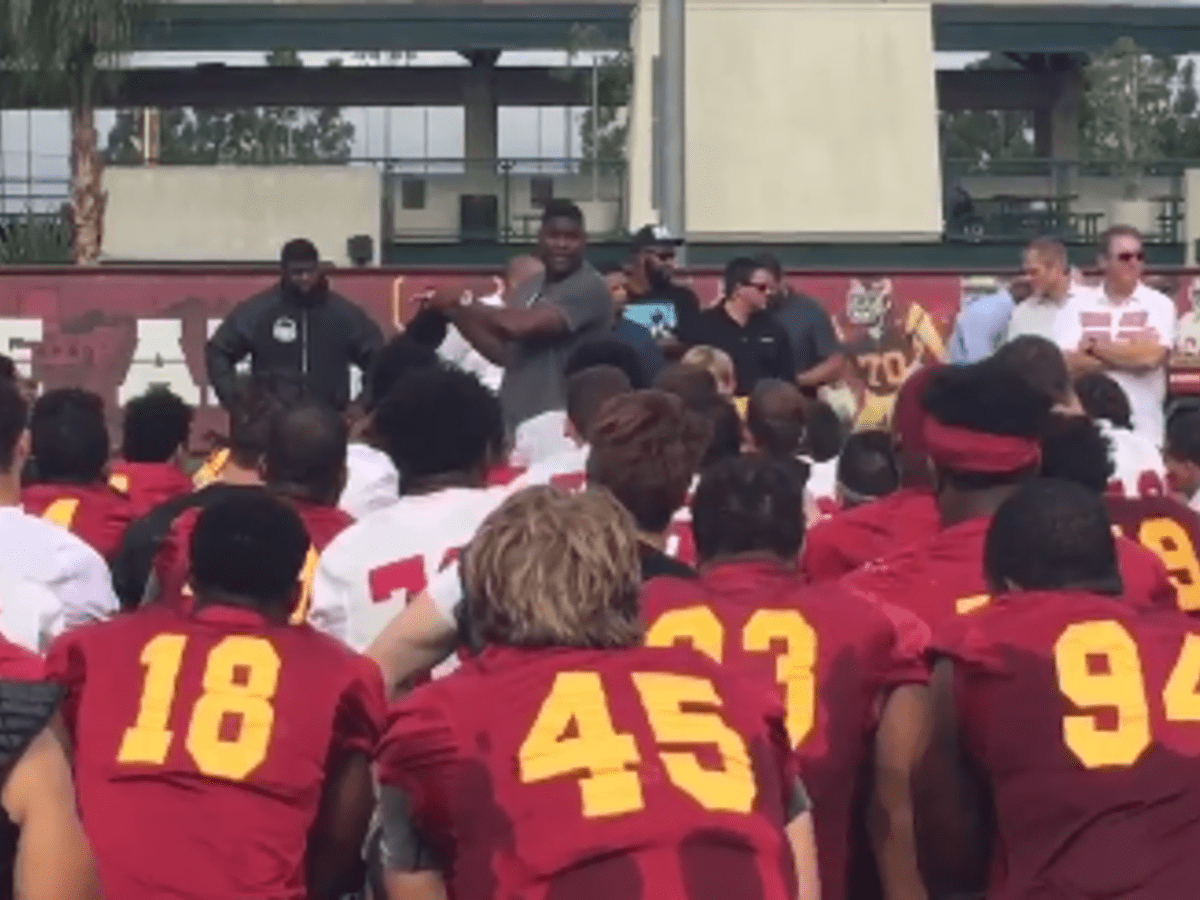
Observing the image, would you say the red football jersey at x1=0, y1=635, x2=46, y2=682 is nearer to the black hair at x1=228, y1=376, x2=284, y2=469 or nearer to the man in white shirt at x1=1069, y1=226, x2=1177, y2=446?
the black hair at x1=228, y1=376, x2=284, y2=469

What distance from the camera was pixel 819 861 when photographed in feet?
19.2

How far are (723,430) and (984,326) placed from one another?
5496 millimetres

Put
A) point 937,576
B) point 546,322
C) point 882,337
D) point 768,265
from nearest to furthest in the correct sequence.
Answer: point 937,576, point 546,322, point 768,265, point 882,337

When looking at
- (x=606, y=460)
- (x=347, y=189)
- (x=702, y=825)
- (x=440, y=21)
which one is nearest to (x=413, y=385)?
(x=606, y=460)

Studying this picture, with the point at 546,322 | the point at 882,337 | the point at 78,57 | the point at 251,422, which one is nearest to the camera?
the point at 251,422

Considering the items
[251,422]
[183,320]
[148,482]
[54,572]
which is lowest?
[54,572]

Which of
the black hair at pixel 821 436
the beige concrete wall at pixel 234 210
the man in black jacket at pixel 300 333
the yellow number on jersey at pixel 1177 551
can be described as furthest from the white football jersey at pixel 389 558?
the beige concrete wall at pixel 234 210

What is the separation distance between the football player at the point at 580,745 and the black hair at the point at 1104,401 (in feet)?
15.9

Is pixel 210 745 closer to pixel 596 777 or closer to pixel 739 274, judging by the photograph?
pixel 596 777

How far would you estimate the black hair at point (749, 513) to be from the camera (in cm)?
589

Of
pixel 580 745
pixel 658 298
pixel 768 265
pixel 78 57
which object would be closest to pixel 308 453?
pixel 580 745

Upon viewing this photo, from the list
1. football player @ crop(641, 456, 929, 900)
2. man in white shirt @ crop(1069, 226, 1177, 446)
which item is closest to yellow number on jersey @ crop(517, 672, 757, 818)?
football player @ crop(641, 456, 929, 900)

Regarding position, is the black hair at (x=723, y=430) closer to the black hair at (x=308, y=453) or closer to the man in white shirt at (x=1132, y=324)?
the black hair at (x=308, y=453)

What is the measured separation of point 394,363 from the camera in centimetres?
1087
